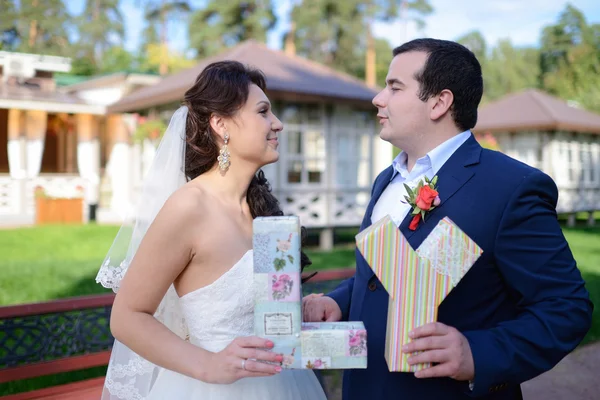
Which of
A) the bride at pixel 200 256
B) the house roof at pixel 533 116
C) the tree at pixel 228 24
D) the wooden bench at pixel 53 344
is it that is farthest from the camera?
the tree at pixel 228 24

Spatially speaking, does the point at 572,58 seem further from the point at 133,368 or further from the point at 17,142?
the point at 133,368

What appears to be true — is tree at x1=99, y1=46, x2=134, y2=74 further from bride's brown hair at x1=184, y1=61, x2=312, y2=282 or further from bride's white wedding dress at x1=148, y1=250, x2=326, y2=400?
bride's white wedding dress at x1=148, y1=250, x2=326, y2=400

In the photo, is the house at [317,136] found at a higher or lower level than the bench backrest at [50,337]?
higher

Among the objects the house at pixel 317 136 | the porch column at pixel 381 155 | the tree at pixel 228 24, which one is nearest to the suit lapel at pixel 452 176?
the house at pixel 317 136

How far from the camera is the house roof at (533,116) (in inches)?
827

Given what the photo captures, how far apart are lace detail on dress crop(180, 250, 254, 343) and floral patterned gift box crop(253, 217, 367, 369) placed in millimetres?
727

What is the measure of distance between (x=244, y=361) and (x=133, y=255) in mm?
1261

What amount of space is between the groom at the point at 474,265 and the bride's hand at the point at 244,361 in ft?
1.31

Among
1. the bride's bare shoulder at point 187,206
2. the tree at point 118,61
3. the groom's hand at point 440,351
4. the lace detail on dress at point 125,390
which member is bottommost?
the lace detail on dress at point 125,390

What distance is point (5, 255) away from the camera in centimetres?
1157

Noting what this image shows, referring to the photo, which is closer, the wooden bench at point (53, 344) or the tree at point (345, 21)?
the wooden bench at point (53, 344)

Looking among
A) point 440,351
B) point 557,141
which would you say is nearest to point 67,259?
point 440,351

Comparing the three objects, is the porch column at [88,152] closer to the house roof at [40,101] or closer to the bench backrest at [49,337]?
the house roof at [40,101]

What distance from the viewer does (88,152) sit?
1975 cm
